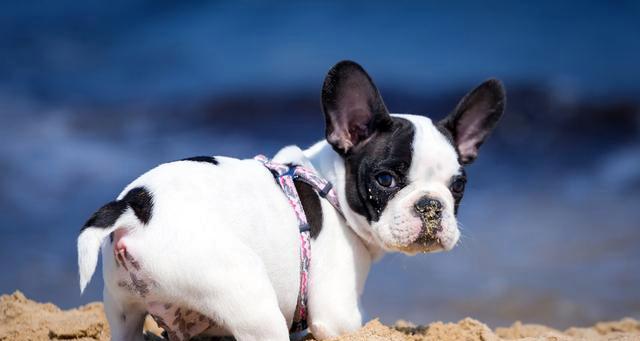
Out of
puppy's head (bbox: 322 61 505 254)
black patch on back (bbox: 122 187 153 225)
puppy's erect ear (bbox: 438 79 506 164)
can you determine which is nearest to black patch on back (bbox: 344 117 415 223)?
puppy's head (bbox: 322 61 505 254)

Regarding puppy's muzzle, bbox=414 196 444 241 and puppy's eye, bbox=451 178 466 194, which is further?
puppy's eye, bbox=451 178 466 194

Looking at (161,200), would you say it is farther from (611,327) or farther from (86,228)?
(611,327)

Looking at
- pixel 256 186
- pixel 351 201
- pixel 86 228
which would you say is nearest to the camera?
pixel 86 228

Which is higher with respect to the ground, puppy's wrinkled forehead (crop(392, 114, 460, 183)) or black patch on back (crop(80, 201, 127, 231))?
puppy's wrinkled forehead (crop(392, 114, 460, 183))

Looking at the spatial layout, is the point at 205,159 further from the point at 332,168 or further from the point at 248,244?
the point at 332,168

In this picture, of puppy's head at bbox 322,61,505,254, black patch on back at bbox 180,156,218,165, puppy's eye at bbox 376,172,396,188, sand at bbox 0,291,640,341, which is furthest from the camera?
sand at bbox 0,291,640,341

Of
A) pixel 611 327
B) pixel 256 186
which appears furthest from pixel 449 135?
pixel 611 327

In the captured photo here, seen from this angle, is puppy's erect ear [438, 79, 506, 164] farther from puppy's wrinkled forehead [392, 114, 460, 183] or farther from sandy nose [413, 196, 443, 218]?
sandy nose [413, 196, 443, 218]
